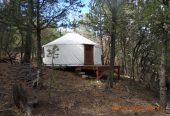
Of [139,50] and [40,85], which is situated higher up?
[139,50]

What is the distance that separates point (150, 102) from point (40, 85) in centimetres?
535

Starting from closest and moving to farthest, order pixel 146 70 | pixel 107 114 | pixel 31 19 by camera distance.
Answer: pixel 107 114
pixel 31 19
pixel 146 70

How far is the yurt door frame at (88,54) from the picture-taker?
2262cm

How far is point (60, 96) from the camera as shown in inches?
582

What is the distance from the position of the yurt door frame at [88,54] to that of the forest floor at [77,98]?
3.40 metres

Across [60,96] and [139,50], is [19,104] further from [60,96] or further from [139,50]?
[139,50]

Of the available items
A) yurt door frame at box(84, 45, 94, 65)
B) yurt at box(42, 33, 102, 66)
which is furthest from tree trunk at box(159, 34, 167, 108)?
yurt door frame at box(84, 45, 94, 65)

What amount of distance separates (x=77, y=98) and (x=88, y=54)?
27.0ft

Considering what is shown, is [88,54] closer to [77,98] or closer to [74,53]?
[74,53]

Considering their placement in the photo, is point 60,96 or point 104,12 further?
point 104,12

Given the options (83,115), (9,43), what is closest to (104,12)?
(83,115)

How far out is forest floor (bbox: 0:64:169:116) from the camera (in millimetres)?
13242

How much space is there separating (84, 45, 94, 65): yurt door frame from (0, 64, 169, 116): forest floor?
340 cm

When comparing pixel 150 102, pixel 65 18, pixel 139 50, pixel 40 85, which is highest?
pixel 65 18
